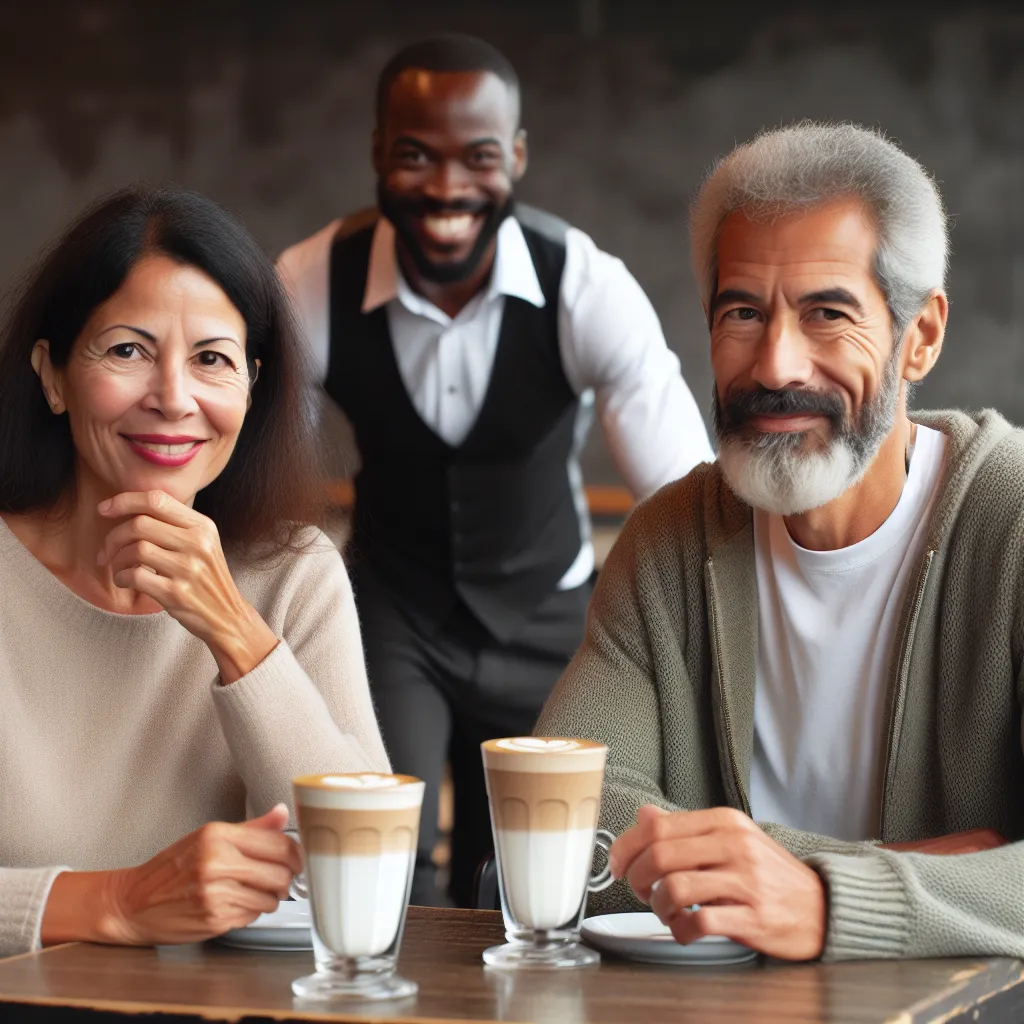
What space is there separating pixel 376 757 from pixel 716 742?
0.38 meters

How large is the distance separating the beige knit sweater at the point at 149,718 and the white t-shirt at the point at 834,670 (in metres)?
0.45

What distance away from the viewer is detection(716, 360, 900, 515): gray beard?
73.3 inches

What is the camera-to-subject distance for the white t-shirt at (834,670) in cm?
190

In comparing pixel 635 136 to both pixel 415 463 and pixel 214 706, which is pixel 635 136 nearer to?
pixel 415 463

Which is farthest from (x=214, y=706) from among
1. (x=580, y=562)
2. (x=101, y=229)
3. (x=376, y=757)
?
(x=580, y=562)

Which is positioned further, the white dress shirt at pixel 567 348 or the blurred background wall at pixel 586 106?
the blurred background wall at pixel 586 106

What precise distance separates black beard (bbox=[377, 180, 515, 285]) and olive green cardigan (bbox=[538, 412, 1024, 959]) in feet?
4.11

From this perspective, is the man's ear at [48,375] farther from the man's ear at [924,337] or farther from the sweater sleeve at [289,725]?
the man's ear at [924,337]

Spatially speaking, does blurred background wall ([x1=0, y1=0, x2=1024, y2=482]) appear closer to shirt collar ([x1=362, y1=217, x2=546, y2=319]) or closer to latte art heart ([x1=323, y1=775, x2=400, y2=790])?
shirt collar ([x1=362, y1=217, x2=546, y2=319])

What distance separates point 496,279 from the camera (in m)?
3.27

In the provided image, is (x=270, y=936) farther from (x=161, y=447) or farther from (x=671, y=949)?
(x=161, y=447)

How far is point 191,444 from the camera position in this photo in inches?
76.5

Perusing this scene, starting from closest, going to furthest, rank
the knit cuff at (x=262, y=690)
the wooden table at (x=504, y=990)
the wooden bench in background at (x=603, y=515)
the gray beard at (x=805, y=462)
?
the wooden table at (x=504, y=990), the knit cuff at (x=262, y=690), the gray beard at (x=805, y=462), the wooden bench in background at (x=603, y=515)

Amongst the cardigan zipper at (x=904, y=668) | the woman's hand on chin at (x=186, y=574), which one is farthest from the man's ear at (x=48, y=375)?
the cardigan zipper at (x=904, y=668)
